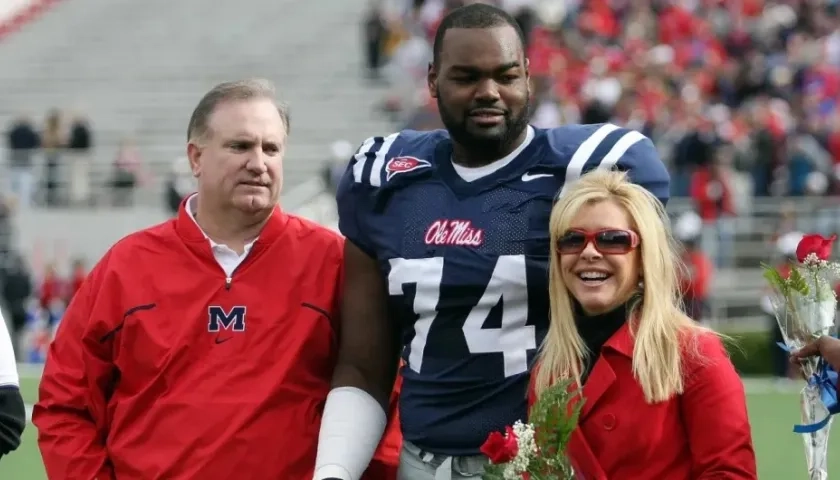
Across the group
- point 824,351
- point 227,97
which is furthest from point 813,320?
point 227,97

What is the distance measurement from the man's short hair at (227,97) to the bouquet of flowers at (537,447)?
49.9 inches

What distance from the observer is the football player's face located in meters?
3.88

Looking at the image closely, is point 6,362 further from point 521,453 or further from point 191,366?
point 521,453

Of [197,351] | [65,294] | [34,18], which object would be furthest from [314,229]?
[34,18]

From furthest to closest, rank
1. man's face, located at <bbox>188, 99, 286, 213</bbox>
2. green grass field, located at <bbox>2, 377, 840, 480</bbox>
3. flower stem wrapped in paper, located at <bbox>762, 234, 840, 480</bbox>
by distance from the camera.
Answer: green grass field, located at <bbox>2, 377, 840, 480</bbox> < man's face, located at <bbox>188, 99, 286, 213</bbox> < flower stem wrapped in paper, located at <bbox>762, 234, 840, 480</bbox>

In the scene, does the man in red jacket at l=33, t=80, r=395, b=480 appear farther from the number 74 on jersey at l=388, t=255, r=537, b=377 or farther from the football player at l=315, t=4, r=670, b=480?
the number 74 on jersey at l=388, t=255, r=537, b=377

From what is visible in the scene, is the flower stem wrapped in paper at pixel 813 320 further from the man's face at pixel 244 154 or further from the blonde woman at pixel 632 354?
the man's face at pixel 244 154

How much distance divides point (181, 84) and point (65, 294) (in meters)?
6.55

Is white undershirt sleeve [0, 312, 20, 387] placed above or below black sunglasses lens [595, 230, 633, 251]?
below

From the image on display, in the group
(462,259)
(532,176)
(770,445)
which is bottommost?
(770,445)

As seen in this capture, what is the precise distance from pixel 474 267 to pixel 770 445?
683cm

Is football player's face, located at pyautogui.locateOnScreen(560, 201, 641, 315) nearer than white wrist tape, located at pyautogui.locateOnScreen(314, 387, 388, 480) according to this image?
Yes

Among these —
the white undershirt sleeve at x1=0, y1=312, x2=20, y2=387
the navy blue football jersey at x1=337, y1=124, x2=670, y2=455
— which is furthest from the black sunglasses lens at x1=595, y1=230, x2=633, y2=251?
the white undershirt sleeve at x1=0, y1=312, x2=20, y2=387

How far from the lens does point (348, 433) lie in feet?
13.5
